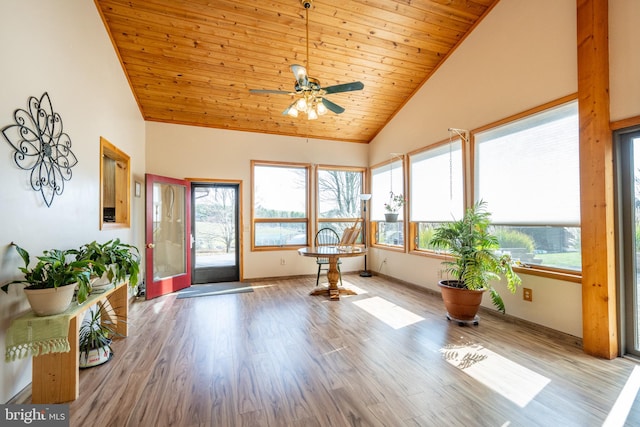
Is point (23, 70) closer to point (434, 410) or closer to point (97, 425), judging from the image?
point (97, 425)

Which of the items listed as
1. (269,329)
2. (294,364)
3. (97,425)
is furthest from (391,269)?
(97,425)

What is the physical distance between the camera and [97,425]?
1.66 metres

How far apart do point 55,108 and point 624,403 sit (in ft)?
15.2

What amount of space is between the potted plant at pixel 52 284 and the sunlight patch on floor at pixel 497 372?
Result: 2.84 metres

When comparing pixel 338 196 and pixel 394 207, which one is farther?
pixel 338 196

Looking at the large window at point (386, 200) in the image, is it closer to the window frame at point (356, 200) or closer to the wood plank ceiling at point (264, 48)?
the window frame at point (356, 200)

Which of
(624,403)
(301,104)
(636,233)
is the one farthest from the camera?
(301,104)

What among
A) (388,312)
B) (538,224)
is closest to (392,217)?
(388,312)

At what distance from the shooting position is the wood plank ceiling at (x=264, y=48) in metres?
3.39

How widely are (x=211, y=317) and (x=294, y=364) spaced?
1600mm

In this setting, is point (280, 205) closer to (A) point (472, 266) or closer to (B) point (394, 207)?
(B) point (394, 207)

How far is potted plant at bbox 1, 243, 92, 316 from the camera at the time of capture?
173cm

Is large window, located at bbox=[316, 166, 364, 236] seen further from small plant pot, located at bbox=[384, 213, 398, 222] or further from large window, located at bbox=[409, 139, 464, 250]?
large window, located at bbox=[409, 139, 464, 250]
